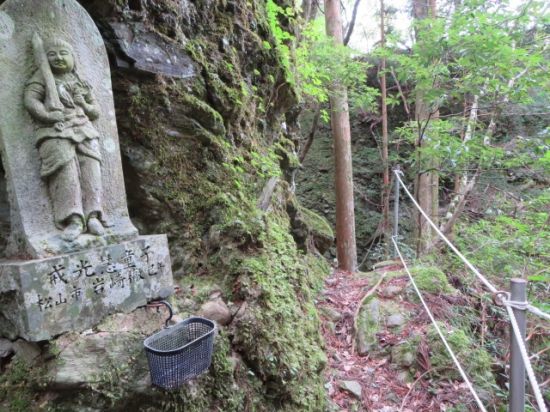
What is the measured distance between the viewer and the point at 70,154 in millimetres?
2064

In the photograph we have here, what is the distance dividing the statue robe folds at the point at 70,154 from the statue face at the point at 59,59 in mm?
63

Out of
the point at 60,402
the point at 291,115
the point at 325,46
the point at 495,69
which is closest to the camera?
the point at 60,402

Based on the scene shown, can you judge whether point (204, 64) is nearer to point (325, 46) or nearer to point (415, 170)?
point (415, 170)

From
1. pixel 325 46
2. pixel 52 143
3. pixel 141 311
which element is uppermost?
pixel 325 46

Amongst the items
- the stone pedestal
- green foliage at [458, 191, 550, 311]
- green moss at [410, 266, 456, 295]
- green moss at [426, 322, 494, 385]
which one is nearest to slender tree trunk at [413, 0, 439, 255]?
green foliage at [458, 191, 550, 311]

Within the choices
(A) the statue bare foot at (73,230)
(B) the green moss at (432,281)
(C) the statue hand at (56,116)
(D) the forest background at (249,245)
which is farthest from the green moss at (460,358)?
(C) the statue hand at (56,116)

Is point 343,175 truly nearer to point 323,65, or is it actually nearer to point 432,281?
point 323,65

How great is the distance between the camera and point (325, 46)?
6.62 meters

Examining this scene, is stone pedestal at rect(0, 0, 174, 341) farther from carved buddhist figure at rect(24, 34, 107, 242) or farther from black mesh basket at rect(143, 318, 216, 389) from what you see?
black mesh basket at rect(143, 318, 216, 389)

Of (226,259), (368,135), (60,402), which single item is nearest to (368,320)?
(226,259)

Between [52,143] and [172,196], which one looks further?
[172,196]

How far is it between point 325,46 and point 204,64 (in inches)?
166

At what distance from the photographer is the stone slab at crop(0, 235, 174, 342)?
173cm

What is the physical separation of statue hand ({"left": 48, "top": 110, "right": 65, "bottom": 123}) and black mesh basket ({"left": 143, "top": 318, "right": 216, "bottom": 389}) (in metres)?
1.50
